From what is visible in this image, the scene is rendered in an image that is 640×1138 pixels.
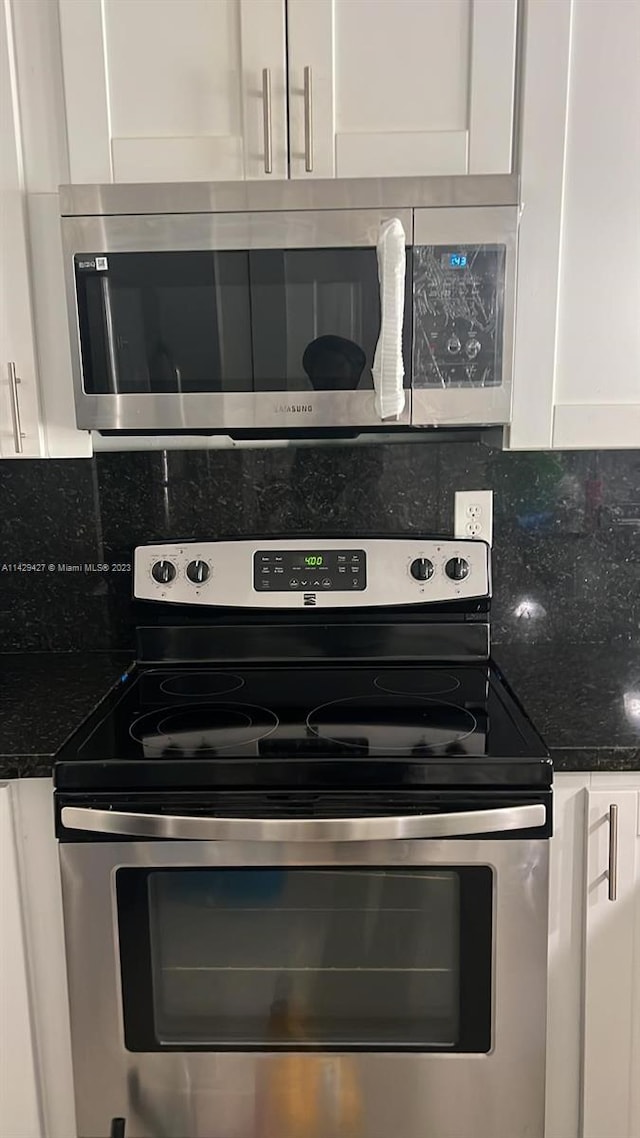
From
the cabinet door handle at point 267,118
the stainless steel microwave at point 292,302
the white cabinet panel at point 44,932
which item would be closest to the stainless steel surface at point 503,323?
the stainless steel microwave at point 292,302

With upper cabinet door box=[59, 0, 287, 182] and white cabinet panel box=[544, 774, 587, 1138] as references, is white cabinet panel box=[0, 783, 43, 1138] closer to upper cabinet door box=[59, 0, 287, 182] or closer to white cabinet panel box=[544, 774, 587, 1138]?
white cabinet panel box=[544, 774, 587, 1138]

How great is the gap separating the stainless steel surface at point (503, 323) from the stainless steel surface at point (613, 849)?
632mm

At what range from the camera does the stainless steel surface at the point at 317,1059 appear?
129 centimetres

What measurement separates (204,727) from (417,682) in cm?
41

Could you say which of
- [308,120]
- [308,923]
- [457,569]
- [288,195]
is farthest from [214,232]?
[308,923]

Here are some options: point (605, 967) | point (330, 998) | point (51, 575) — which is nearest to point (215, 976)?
point (330, 998)

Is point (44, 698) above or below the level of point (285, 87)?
below

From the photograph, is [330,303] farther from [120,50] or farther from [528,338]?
[120,50]

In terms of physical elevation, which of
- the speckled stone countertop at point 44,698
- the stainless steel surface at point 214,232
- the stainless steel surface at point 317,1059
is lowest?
the stainless steel surface at point 317,1059

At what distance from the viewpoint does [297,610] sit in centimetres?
171

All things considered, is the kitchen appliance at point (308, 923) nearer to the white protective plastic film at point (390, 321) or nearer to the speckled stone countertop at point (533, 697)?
the speckled stone countertop at point (533, 697)

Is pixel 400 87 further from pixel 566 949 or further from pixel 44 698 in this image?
pixel 566 949

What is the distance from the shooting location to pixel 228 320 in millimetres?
1462

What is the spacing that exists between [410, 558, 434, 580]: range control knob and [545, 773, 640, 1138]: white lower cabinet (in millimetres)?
490
